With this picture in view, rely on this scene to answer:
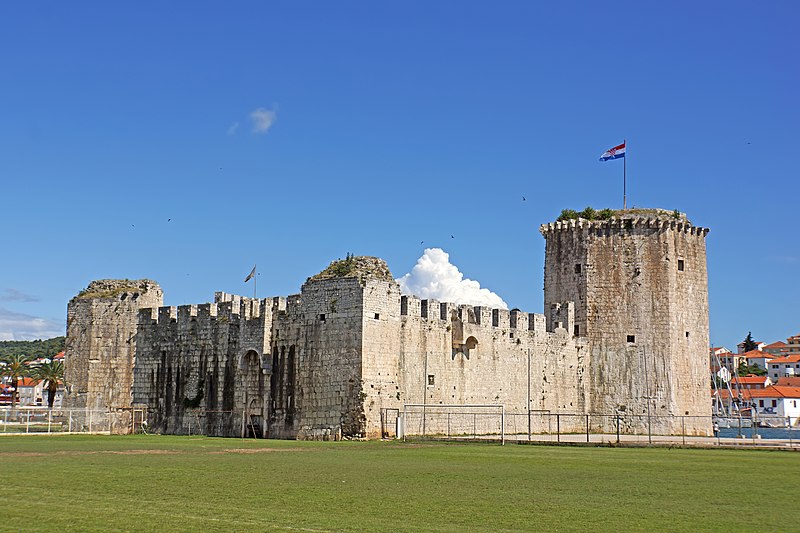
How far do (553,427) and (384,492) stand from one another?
31.6m

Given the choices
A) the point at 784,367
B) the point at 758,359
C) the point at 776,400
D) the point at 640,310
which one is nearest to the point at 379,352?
the point at 640,310

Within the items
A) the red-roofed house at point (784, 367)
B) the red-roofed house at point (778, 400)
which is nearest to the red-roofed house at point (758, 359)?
the red-roofed house at point (784, 367)

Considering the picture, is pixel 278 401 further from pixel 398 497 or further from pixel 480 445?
pixel 398 497

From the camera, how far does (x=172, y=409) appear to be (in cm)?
4416

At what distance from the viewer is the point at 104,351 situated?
4588 cm

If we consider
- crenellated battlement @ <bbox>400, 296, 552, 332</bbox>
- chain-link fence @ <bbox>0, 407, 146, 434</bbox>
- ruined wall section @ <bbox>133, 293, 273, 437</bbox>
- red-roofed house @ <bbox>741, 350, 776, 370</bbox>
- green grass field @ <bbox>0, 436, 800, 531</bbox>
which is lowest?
green grass field @ <bbox>0, 436, 800, 531</bbox>

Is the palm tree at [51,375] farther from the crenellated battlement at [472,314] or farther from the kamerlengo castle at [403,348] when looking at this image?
the crenellated battlement at [472,314]

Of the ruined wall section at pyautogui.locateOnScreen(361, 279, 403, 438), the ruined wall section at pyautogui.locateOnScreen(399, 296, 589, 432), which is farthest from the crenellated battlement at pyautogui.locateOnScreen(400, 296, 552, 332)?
the ruined wall section at pyautogui.locateOnScreen(361, 279, 403, 438)

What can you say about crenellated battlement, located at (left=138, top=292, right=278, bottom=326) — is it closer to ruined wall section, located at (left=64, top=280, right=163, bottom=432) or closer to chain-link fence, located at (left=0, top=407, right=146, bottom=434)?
ruined wall section, located at (left=64, top=280, right=163, bottom=432)

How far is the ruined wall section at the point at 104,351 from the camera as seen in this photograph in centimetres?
4569

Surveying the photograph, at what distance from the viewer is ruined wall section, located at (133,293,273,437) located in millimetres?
41062

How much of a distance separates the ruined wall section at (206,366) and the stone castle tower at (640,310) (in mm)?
15833

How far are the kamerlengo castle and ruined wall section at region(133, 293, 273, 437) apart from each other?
69 mm

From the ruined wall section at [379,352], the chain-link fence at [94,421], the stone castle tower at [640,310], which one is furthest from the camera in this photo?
the stone castle tower at [640,310]
